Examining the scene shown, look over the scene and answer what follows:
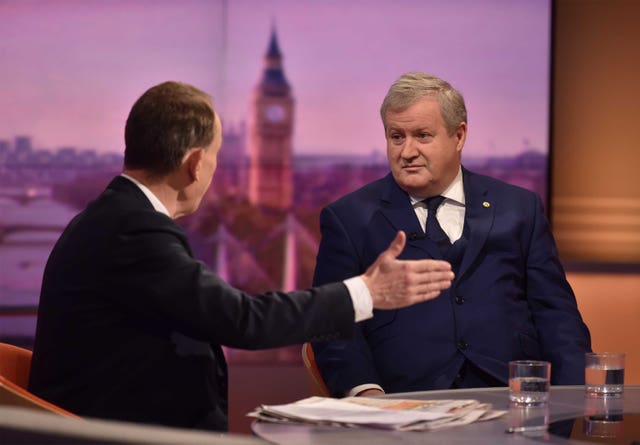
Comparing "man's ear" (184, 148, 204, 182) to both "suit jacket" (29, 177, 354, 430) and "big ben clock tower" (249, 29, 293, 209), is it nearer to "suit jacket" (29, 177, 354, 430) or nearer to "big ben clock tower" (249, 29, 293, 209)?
"suit jacket" (29, 177, 354, 430)

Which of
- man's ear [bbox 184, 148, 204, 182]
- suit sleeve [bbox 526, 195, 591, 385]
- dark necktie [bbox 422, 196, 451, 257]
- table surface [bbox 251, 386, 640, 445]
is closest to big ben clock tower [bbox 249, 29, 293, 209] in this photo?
dark necktie [bbox 422, 196, 451, 257]

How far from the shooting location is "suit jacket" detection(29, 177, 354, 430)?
2.03 meters

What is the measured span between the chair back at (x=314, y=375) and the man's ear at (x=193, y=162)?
0.95 m

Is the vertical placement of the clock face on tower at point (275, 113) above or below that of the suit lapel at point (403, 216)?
above

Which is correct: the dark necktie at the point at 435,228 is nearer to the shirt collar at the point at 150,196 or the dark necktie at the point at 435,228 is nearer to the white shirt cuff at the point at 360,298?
the white shirt cuff at the point at 360,298

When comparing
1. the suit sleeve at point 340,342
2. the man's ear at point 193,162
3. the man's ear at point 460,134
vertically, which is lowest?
the suit sleeve at point 340,342

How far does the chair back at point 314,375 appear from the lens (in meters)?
2.97

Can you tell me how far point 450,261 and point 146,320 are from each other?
129 cm

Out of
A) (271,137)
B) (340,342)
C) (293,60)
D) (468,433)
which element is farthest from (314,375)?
(293,60)

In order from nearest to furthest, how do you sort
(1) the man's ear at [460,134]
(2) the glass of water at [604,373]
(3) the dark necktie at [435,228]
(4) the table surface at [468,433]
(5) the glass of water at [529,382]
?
1. (4) the table surface at [468,433]
2. (5) the glass of water at [529,382]
3. (2) the glass of water at [604,373]
4. (3) the dark necktie at [435,228]
5. (1) the man's ear at [460,134]

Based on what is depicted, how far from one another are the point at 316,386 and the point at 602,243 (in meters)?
2.10

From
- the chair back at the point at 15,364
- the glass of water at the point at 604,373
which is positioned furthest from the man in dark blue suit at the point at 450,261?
the chair back at the point at 15,364

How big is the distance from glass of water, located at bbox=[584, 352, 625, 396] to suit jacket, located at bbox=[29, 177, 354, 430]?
24.5 inches

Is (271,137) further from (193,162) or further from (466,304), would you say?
(193,162)
